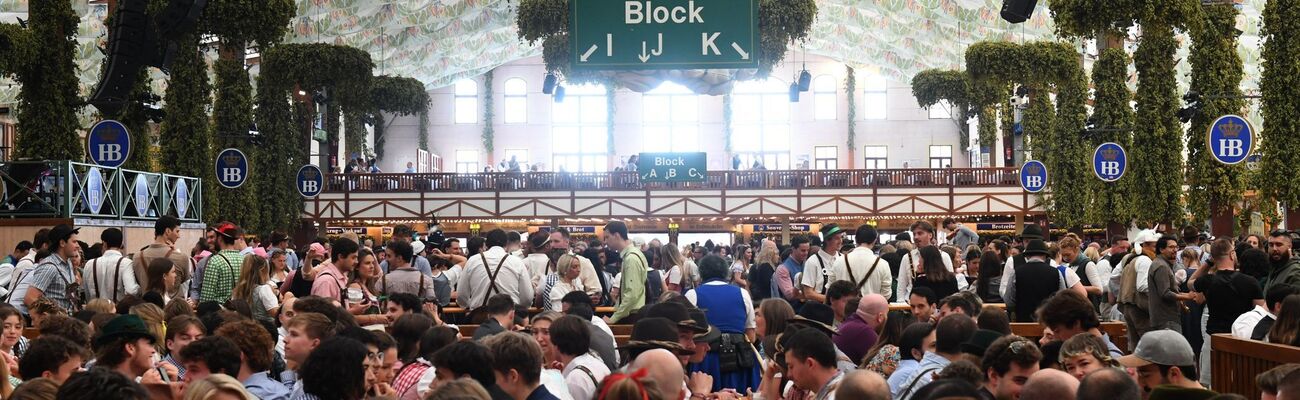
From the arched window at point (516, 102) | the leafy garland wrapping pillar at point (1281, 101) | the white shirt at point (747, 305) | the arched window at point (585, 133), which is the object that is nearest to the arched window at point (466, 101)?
the arched window at point (516, 102)

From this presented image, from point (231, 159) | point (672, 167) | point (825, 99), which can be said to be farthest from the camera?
point (825, 99)

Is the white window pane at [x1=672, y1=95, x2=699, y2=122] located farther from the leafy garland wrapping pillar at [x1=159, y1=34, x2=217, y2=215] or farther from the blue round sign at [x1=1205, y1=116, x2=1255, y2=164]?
the blue round sign at [x1=1205, y1=116, x2=1255, y2=164]

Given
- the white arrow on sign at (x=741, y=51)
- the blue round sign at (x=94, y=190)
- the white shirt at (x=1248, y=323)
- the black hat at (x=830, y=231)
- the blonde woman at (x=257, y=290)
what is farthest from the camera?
the blue round sign at (x=94, y=190)

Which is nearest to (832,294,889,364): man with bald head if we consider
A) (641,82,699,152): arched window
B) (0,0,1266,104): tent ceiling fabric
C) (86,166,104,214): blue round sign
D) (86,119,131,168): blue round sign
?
(86,119,131,168): blue round sign

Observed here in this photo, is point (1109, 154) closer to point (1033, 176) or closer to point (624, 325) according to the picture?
Answer: point (1033, 176)

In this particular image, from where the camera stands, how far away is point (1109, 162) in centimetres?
2036

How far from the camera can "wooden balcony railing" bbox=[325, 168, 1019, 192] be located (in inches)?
1273

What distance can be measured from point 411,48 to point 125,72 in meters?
21.1

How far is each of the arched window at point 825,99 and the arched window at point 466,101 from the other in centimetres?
1075

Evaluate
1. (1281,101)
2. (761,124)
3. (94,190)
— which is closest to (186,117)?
(94,190)

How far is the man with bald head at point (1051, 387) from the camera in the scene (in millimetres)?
4500

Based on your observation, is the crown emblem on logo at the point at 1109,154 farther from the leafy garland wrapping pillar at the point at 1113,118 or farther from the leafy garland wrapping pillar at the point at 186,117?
the leafy garland wrapping pillar at the point at 186,117

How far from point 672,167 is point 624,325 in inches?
664

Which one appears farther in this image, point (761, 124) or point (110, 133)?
point (761, 124)
